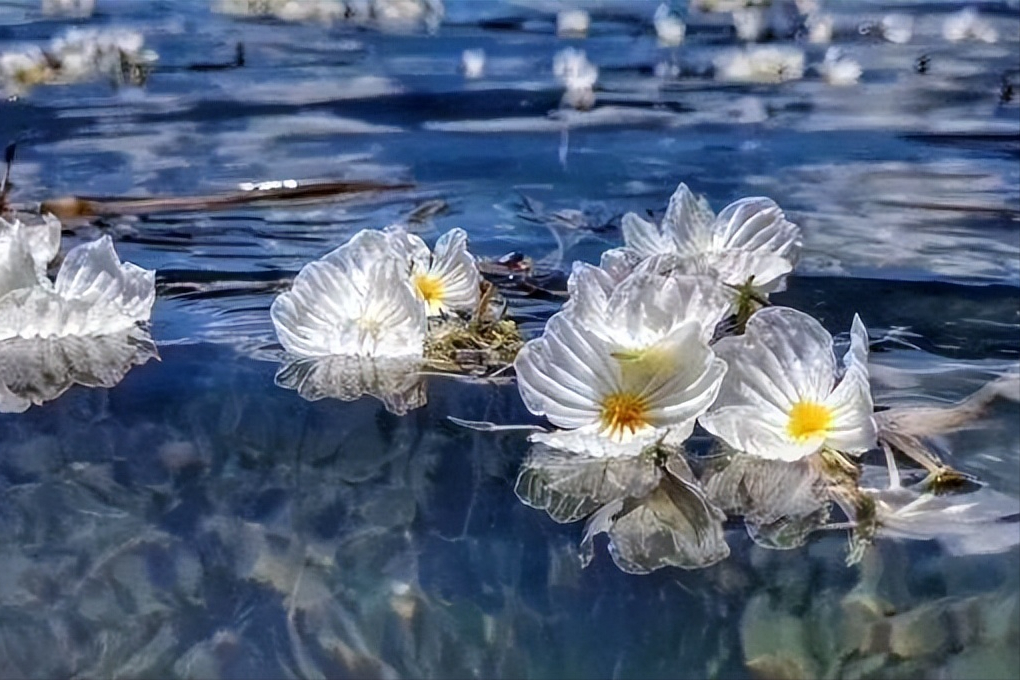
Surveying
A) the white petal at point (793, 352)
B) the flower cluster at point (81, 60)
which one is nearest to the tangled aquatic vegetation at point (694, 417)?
the white petal at point (793, 352)

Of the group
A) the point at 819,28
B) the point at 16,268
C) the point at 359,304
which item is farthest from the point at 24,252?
the point at 819,28

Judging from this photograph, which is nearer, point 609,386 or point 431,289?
point 609,386

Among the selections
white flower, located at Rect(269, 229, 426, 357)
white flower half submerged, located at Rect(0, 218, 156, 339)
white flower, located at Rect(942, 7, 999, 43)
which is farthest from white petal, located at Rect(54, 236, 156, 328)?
white flower, located at Rect(942, 7, 999, 43)

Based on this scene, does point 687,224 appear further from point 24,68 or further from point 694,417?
point 24,68

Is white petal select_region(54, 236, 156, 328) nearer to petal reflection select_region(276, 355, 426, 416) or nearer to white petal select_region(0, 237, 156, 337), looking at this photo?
white petal select_region(0, 237, 156, 337)

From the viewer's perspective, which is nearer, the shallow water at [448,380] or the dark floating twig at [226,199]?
the shallow water at [448,380]

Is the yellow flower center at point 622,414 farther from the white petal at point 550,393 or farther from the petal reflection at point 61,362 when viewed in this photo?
the petal reflection at point 61,362

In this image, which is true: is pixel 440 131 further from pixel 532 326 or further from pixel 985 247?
pixel 985 247
